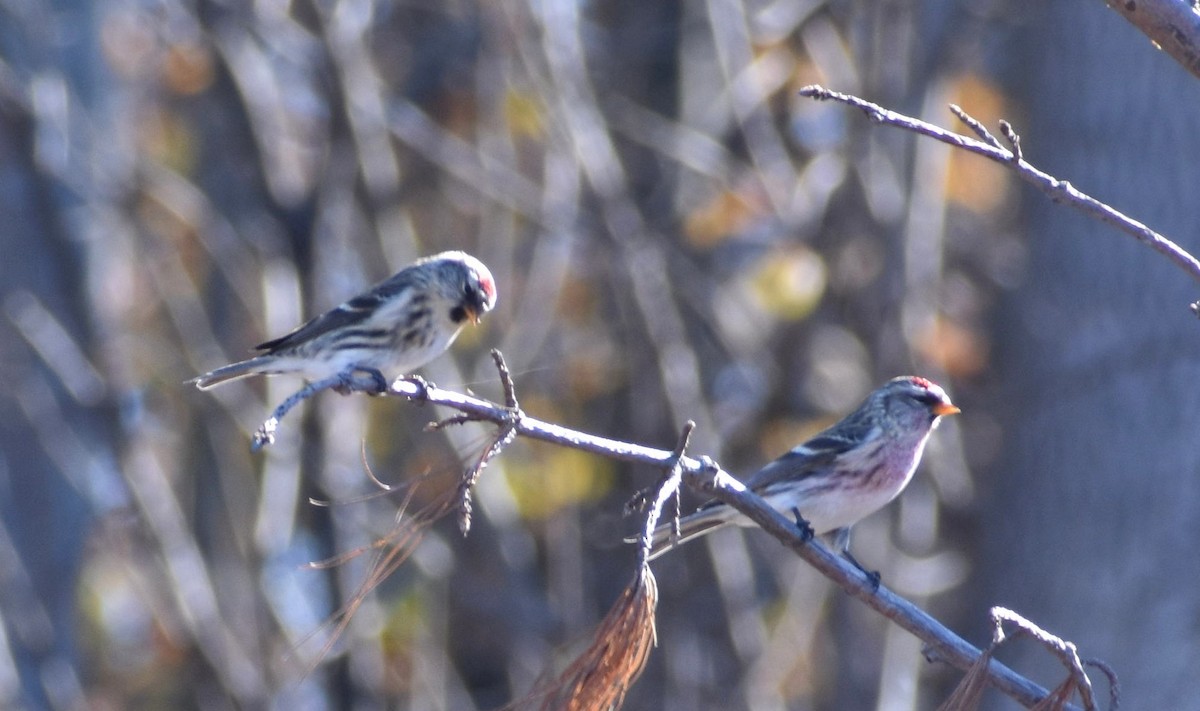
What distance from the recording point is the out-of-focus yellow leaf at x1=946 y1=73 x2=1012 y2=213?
353 inches

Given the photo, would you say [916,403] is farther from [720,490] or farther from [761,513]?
[720,490]

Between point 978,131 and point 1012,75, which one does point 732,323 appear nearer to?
point 1012,75

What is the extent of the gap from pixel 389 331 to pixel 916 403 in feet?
5.49

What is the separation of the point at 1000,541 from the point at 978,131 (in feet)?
16.9

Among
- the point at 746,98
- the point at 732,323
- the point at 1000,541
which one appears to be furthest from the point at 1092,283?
the point at 746,98

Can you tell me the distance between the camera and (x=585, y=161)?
753 centimetres

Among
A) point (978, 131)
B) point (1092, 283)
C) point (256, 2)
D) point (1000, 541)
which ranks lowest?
point (1000, 541)

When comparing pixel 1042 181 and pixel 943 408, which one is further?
pixel 943 408

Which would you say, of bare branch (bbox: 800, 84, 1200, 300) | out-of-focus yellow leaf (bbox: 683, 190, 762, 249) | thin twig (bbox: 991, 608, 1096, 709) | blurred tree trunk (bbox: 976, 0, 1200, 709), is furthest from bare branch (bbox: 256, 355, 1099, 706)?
out-of-focus yellow leaf (bbox: 683, 190, 762, 249)

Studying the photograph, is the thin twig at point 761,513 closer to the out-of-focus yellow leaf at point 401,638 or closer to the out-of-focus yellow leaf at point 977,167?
the out-of-focus yellow leaf at point 401,638

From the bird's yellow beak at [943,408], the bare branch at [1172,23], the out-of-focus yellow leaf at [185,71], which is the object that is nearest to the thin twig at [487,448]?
the bare branch at [1172,23]

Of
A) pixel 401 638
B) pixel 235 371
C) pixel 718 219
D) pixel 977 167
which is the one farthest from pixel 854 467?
pixel 977 167

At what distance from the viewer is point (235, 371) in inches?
186

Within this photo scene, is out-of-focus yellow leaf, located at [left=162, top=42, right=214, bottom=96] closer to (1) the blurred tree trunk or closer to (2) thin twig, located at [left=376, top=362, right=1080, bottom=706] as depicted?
(1) the blurred tree trunk
